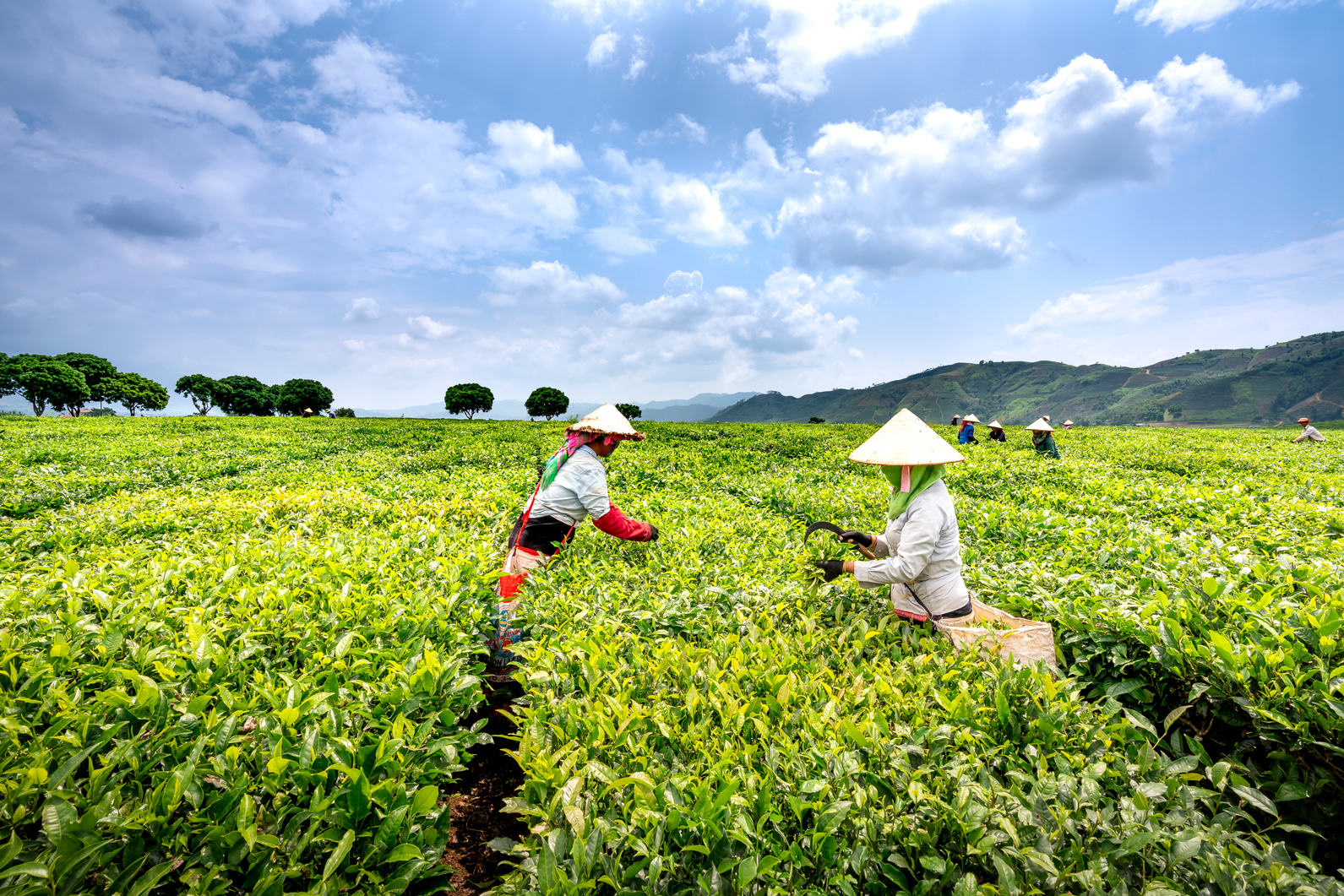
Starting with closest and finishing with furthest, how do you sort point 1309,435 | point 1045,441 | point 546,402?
1. point 1045,441
2. point 1309,435
3. point 546,402

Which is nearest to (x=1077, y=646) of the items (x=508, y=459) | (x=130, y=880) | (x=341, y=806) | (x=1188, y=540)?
(x=1188, y=540)

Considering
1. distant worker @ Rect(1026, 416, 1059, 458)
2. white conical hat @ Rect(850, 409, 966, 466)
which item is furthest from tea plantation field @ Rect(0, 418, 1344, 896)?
distant worker @ Rect(1026, 416, 1059, 458)

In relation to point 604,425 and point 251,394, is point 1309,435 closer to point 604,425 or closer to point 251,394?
point 604,425

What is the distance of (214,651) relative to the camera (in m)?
2.65

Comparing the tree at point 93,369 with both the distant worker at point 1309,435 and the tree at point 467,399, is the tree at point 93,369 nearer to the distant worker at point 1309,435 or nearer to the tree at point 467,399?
the tree at point 467,399

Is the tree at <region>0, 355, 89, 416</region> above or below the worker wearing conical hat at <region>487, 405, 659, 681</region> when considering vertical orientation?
above

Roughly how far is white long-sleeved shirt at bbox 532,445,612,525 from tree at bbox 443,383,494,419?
297 ft

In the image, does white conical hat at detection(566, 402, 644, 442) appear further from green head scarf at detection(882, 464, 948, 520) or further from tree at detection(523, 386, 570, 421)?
tree at detection(523, 386, 570, 421)

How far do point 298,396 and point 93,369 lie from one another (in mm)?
22475

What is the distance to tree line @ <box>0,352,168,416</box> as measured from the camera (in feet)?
172

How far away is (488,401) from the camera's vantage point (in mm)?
91438

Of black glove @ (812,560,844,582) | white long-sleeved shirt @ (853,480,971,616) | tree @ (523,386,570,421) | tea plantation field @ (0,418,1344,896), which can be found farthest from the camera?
tree @ (523,386,570,421)

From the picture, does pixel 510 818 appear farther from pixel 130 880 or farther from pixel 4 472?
pixel 4 472

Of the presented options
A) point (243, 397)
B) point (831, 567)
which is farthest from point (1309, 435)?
point (243, 397)
